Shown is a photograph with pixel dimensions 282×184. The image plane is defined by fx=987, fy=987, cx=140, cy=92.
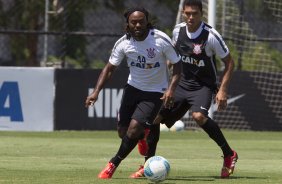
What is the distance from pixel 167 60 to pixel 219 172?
5.81ft

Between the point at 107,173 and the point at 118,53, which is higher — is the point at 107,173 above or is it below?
below

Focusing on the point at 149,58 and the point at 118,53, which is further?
the point at 118,53

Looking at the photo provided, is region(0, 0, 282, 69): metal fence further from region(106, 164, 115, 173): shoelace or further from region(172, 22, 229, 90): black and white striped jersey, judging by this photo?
region(106, 164, 115, 173): shoelace

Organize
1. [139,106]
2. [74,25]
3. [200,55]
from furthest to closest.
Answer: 1. [74,25]
2. [200,55]
3. [139,106]

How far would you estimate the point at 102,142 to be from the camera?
1800 centimetres

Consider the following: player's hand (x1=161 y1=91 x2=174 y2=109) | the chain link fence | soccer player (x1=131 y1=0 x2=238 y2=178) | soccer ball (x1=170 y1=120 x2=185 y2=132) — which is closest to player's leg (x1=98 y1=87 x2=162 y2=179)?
player's hand (x1=161 y1=91 x2=174 y2=109)

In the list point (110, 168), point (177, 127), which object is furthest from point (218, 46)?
point (177, 127)

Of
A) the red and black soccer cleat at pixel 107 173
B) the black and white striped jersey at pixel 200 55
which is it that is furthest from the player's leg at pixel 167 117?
the red and black soccer cleat at pixel 107 173

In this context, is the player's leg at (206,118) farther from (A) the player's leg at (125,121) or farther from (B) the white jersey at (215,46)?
(A) the player's leg at (125,121)

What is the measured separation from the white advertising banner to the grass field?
505mm

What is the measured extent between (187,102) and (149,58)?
4.05 ft

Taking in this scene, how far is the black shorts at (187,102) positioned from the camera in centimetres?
1234

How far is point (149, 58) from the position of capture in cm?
1158

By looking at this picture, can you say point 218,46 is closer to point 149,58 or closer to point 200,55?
point 200,55
